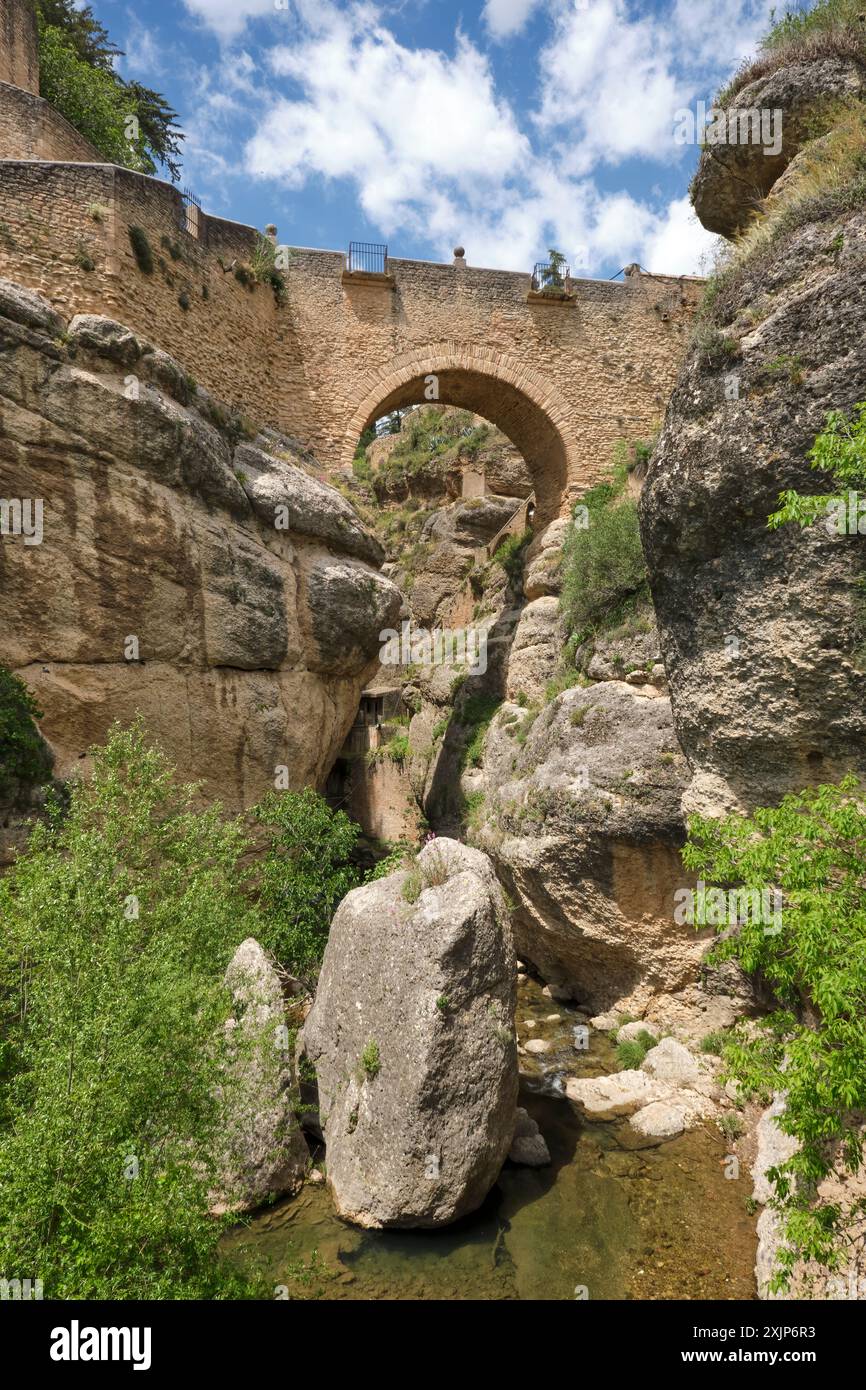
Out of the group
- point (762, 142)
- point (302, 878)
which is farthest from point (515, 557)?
point (302, 878)

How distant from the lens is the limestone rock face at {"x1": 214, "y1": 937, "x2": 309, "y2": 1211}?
6.72 metres

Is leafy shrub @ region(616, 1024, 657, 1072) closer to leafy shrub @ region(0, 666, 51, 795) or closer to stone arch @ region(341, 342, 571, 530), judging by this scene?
leafy shrub @ region(0, 666, 51, 795)

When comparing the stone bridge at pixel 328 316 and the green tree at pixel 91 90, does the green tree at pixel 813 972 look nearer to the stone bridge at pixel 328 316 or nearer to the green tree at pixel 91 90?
the stone bridge at pixel 328 316

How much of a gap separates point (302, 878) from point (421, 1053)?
407 cm

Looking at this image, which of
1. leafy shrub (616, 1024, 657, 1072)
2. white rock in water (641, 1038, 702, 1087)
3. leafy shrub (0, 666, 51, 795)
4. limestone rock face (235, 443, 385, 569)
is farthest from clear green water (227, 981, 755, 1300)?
limestone rock face (235, 443, 385, 569)

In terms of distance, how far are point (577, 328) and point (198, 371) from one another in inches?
388

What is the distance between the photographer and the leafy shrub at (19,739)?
30.1 feet

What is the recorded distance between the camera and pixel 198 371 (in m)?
14.1

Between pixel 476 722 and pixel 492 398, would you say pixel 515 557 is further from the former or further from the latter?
pixel 476 722

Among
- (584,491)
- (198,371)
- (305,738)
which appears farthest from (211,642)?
(584,491)

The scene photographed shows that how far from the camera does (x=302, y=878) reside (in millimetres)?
10375

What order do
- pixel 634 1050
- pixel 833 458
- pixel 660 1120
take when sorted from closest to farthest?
pixel 833 458
pixel 660 1120
pixel 634 1050

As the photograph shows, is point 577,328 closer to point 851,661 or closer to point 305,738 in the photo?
point 305,738

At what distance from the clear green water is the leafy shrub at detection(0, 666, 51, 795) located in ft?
19.6
